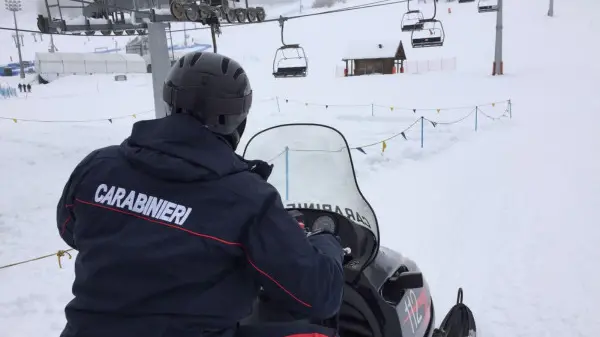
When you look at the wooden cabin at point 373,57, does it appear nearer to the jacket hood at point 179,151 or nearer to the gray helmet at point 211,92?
the gray helmet at point 211,92

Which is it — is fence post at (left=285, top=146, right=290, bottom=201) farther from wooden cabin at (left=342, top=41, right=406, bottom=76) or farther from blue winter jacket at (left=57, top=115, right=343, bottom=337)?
wooden cabin at (left=342, top=41, right=406, bottom=76)

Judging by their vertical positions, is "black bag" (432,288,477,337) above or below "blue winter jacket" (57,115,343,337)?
Result: below

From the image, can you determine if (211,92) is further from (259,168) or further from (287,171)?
(287,171)

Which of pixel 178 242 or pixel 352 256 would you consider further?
pixel 352 256

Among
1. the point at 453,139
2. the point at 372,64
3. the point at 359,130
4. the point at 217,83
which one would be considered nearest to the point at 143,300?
the point at 217,83

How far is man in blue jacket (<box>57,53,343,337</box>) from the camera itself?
1.48 m

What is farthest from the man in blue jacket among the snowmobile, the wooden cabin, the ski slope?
the wooden cabin

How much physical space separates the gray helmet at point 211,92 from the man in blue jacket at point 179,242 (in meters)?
0.11

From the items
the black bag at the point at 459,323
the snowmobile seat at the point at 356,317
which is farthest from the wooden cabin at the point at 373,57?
the snowmobile seat at the point at 356,317

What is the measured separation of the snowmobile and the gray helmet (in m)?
0.55

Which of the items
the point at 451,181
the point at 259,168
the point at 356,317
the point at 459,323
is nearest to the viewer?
the point at 259,168

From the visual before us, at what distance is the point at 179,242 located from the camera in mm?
1489

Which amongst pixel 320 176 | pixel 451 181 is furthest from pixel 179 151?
pixel 451 181

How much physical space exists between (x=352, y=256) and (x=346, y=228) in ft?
0.51
